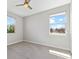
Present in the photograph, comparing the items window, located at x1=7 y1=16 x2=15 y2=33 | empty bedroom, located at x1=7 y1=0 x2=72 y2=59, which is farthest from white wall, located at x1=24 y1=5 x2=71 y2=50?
window, located at x1=7 y1=16 x2=15 y2=33

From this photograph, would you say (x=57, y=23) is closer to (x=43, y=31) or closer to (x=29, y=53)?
(x=43, y=31)

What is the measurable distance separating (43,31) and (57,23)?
4.08 ft

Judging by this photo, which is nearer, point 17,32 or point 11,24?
point 11,24

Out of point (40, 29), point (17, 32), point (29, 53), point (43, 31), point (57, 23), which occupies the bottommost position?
point (29, 53)

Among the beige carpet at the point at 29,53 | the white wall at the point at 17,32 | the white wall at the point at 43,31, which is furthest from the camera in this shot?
the white wall at the point at 17,32

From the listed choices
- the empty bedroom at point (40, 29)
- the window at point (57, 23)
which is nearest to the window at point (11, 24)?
the empty bedroom at point (40, 29)

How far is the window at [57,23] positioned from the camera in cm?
465

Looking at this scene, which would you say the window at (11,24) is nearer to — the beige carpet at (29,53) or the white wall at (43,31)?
the white wall at (43,31)

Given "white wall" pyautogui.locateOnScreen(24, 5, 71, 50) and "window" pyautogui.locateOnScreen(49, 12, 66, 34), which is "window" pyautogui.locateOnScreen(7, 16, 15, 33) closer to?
"white wall" pyautogui.locateOnScreen(24, 5, 71, 50)

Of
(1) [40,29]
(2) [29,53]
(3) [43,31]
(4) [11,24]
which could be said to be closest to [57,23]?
(3) [43,31]

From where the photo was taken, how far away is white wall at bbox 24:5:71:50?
4441 millimetres

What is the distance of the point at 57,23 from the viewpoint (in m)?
4.95
